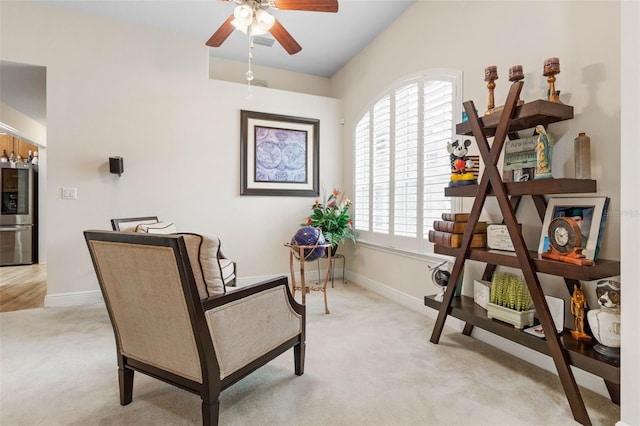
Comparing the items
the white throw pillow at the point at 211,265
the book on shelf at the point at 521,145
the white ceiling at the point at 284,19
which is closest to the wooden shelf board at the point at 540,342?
the book on shelf at the point at 521,145

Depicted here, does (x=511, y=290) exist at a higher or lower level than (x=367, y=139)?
lower

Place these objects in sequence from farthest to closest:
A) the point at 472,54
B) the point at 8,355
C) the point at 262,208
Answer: the point at 262,208 < the point at 472,54 < the point at 8,355

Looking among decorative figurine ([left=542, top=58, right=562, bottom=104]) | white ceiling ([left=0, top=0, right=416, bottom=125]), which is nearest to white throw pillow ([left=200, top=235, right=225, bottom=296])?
decorative figurine ([left=542, top=58, right=562, bottom=104])

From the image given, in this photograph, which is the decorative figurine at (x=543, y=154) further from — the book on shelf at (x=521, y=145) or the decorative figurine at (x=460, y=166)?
the decorative figurine at (x=460, y=166)

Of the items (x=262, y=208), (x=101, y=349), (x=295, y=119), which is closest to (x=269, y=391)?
(x=101, y=349)

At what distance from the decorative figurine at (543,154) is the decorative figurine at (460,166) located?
505 mm

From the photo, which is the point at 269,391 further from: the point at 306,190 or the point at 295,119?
the point at 295,119

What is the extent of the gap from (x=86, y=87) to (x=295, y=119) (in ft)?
7.85

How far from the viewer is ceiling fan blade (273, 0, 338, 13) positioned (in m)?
2.26

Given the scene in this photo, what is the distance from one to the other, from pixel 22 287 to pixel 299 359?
14.2ft

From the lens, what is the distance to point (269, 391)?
71.9 inches

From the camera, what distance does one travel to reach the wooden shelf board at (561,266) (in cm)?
157

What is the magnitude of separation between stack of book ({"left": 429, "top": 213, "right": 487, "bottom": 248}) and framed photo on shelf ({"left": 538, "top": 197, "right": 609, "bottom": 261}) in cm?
40

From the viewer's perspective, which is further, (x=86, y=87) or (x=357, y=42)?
(x=357, y=42)
